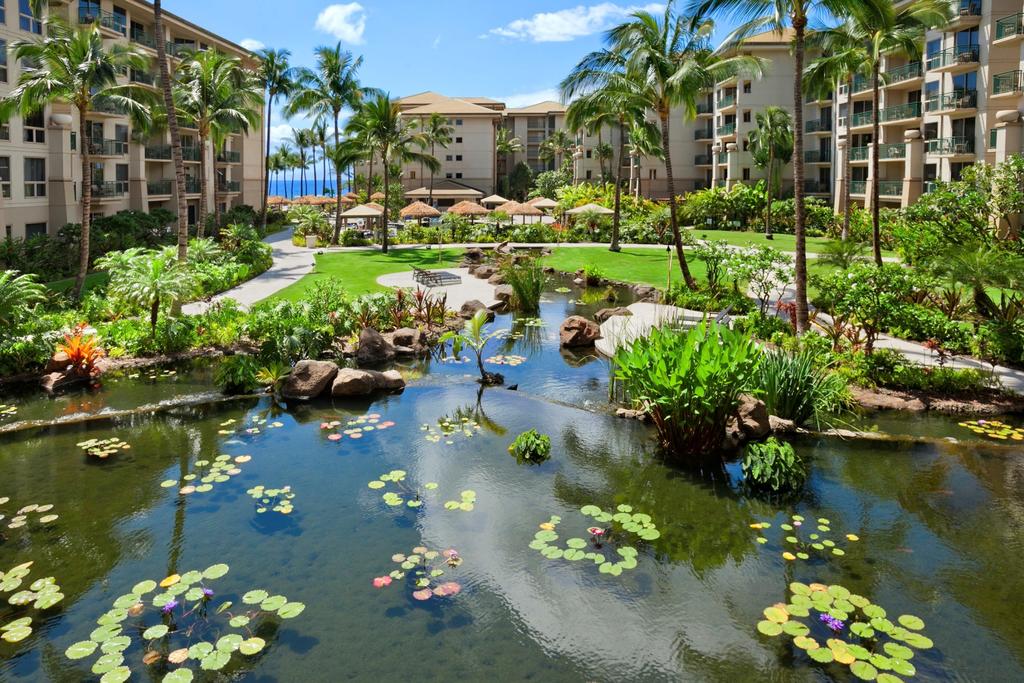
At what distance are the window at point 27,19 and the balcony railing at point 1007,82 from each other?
42.6m

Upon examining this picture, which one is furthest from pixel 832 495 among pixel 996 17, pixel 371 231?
pixel 371 231

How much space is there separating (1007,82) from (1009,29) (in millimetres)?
2274

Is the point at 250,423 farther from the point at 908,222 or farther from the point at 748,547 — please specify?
the point at 908,222

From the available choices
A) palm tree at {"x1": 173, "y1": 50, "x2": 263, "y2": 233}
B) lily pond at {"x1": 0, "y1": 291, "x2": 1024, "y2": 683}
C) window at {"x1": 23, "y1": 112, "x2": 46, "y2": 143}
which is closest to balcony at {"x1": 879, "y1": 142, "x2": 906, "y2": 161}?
palm tree at {"x1": 173, "y1": 50, "x2": 263, "y2": 233}

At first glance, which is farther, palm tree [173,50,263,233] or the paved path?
palm tree [173,50,263,233]

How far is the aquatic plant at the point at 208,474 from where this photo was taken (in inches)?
415

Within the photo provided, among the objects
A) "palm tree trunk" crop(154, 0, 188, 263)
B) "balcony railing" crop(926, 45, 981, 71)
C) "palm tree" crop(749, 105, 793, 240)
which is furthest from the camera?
"palm tree" crop(749, 105, 793, 240)

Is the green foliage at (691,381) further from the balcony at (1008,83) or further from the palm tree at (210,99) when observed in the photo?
the balcony at (1008,83)

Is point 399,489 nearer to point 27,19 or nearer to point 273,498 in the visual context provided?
point 273,498

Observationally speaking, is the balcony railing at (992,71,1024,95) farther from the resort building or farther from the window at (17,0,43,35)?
the window at (17,0,43,35)

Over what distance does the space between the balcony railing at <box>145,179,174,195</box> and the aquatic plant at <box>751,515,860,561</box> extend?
4406 cm

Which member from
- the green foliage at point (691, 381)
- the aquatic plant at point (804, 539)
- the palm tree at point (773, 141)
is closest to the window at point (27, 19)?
the green foliage at point (691, 381)

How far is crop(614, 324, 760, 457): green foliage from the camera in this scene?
10898 mm

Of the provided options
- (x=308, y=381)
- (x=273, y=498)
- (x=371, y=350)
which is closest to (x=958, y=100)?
(x=371, y=350)
